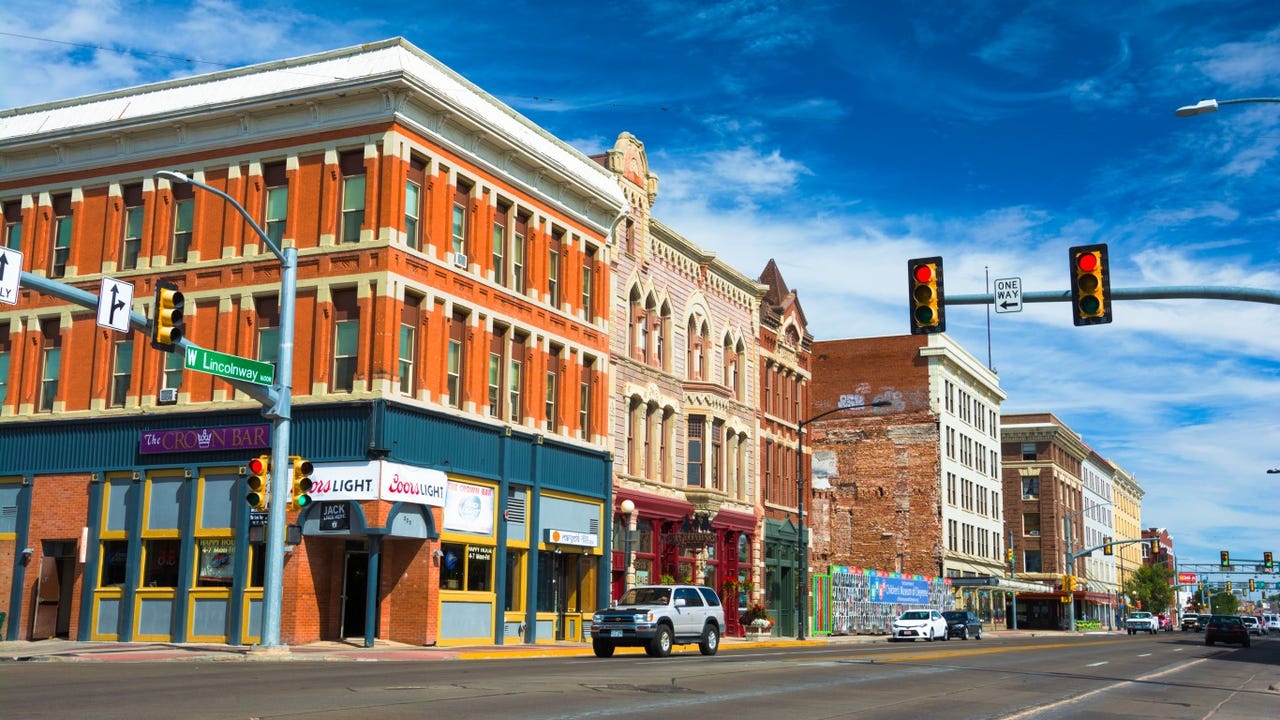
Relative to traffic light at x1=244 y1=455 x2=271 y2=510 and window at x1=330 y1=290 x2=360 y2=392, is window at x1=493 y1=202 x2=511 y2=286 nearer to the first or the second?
window at x1=330 y1=290 x2=360 y2=392

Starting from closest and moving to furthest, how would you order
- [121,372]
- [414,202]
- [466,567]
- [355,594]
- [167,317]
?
[167,317] < [355,594] < [414,202] < [466,567] < [121,372]

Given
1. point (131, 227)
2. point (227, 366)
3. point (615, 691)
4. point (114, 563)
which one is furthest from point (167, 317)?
point (131, 227)

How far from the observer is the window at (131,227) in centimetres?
3656

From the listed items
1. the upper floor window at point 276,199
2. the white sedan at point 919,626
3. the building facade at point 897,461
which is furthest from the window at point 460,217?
the building facade at point 897,461

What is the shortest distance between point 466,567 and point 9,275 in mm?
16946

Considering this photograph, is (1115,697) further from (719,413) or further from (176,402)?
(719,413)

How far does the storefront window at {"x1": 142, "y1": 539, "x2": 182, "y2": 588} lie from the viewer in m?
33.6

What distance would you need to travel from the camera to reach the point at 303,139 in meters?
34.6

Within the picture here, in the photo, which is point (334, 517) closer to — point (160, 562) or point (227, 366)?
point (160, 562)

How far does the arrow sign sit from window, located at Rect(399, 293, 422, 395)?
43.2ft

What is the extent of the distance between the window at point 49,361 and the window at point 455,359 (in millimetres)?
11693

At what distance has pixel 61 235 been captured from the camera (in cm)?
3778

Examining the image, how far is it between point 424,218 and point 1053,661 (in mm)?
20710

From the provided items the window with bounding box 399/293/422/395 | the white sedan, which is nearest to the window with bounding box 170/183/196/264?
the window with bounding box 399/293/422/395
